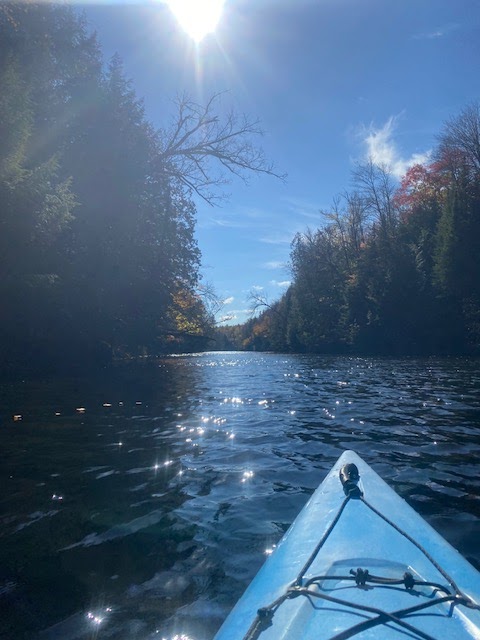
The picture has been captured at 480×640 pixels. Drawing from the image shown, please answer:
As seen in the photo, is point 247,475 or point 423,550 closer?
point 423,550

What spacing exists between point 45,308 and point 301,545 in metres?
16.3

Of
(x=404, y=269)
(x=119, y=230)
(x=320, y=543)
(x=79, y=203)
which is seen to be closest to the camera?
(x=320, y=543)

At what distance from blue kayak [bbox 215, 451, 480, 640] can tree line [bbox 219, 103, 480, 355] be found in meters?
30.2

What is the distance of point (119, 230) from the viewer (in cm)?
2170

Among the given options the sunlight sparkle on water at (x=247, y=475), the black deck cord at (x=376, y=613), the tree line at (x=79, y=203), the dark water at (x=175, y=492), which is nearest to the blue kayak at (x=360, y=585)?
the black deck cord at (x=376, y=613)

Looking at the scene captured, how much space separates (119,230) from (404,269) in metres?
22.8

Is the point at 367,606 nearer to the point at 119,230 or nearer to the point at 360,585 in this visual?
the point at 360,585

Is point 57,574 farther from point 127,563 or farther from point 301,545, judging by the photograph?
point 301,545

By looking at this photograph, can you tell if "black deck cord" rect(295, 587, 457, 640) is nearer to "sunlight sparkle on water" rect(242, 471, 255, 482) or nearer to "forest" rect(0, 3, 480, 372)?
"sunlight sparkle on water" rect(242, 471, 255, 482)

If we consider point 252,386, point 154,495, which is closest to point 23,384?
point 252,386

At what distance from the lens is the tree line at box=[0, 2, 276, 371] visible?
521 inches

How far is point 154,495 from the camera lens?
14.5ft

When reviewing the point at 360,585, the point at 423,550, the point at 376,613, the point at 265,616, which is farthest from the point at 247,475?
the point at 376,613

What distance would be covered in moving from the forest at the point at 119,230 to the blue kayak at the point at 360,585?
38.7ft
